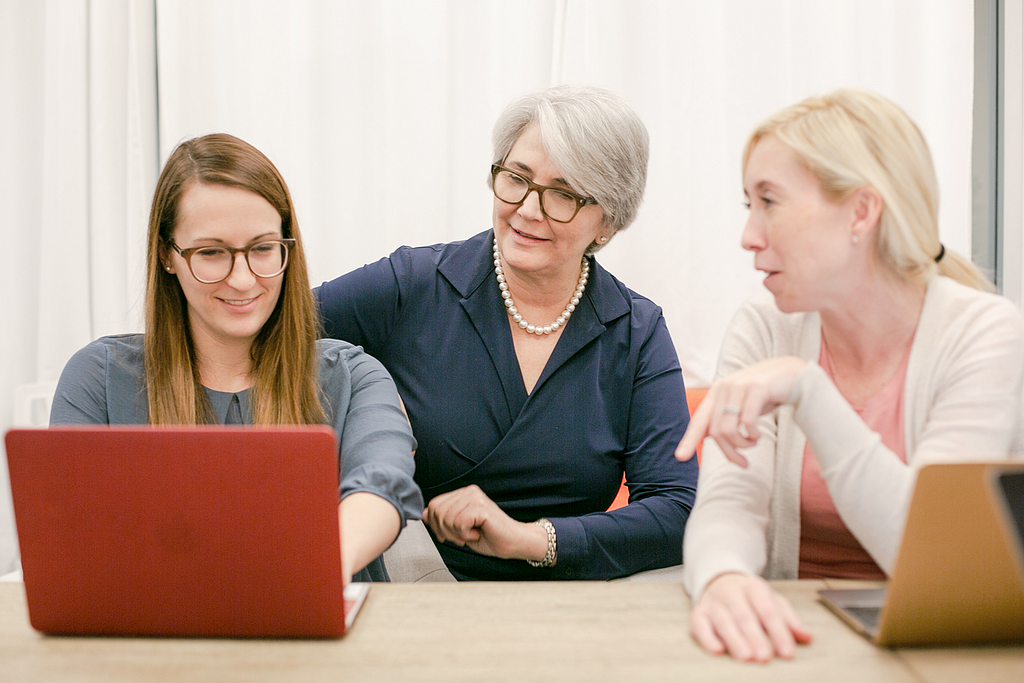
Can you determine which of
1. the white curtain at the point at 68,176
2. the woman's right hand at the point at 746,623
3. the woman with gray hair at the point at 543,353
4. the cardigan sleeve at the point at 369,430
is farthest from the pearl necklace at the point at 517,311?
the white curtain at the point at 68,176

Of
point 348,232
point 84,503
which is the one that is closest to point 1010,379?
point 84,503

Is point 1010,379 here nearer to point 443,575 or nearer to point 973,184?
point 443,575

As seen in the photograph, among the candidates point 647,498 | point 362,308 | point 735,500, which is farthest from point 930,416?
point 362,308

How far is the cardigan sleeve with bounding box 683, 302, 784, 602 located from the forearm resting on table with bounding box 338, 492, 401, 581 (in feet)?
1.27

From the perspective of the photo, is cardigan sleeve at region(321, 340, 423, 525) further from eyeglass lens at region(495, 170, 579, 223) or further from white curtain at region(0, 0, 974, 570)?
white curtain at region(0, 0, 974, 570)

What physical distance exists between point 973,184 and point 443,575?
6.52ft

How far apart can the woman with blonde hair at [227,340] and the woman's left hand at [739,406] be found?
46 cm

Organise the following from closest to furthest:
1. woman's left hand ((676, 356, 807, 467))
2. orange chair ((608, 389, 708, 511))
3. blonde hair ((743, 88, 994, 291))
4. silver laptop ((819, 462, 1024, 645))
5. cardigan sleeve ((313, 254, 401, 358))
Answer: silver laptop ((819, 462, 1024, 645)) → woman's left hand ((676, 356, 807, 467)) → blonde hair ((743, 88, 994, 291)) → cardigan sleeve ((313, 254, 401, 358)) → orange chair ((608, 389, 708, 511))

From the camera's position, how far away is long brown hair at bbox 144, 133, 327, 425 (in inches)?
49.3

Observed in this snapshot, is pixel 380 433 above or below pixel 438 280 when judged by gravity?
below

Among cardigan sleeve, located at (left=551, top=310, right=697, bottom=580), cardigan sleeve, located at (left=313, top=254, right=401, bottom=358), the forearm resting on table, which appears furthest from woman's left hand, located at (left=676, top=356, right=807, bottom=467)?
cardigan sleeve, located at (left=313, top=254, right=401, bottom=358)

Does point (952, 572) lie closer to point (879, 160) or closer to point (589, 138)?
point (879, 160)

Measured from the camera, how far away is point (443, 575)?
60.1 inches

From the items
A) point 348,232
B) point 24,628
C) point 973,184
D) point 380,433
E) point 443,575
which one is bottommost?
point 443,575
